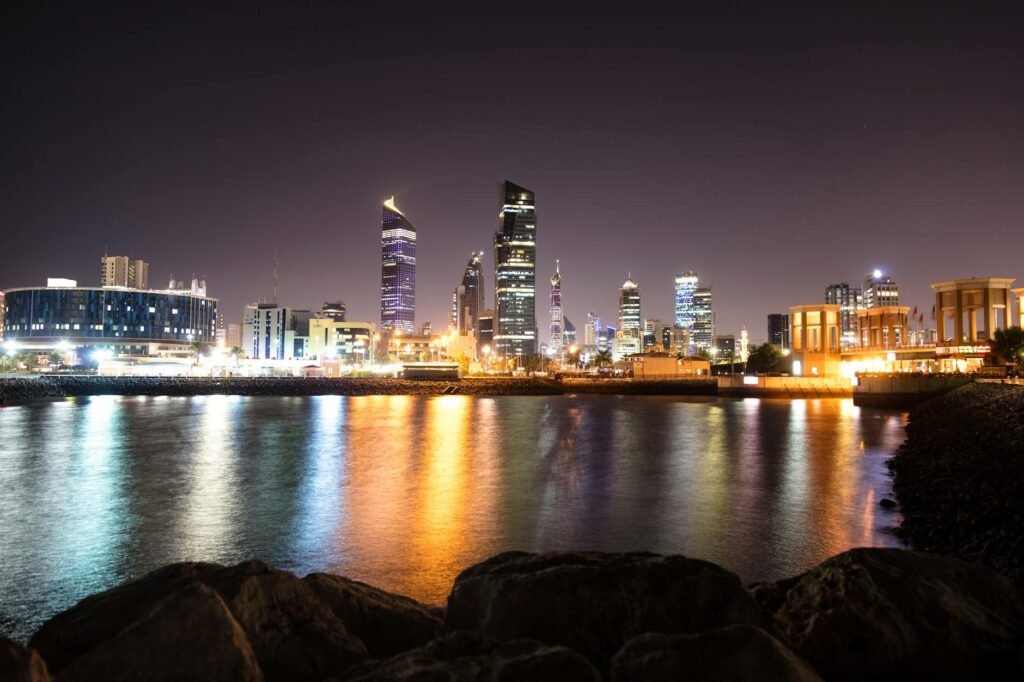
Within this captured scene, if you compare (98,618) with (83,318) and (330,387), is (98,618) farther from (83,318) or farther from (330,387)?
(83,318)

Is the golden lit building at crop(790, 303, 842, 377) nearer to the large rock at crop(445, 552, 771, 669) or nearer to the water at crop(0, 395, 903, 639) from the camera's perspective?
the water at crop(0, 395, 903, 639)

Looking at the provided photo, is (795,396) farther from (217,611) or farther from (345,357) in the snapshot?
(345,357)

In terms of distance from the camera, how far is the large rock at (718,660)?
159 inches

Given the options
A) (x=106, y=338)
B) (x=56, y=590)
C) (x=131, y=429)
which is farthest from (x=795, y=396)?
(x=106, y=338)

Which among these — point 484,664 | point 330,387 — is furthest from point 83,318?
point 484,664

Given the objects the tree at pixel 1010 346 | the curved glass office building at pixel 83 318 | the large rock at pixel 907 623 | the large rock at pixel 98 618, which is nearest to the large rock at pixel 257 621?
the large rock at pixel 98 618

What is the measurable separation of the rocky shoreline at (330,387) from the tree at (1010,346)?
119 feet

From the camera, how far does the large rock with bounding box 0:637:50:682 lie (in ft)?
12.5

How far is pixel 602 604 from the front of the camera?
5.36m

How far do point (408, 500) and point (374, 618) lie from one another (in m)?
14.3

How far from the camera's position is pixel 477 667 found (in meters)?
4.21

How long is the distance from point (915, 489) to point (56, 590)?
2204 cm

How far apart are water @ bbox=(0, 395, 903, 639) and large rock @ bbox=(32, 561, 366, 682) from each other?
571 cm

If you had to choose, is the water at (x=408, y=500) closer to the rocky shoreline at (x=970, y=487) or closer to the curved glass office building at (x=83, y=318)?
the rocky shoreline at (x=970, y=487)
